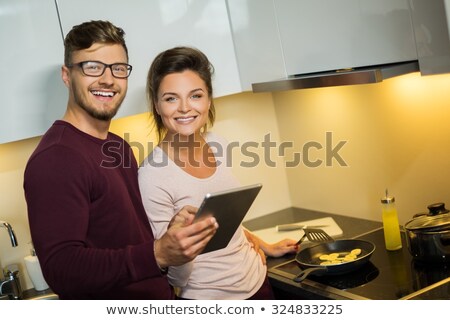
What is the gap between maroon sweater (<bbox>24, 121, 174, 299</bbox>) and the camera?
5.24 ft

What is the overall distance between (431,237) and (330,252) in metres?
0.39

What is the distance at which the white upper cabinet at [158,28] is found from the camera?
2.17m

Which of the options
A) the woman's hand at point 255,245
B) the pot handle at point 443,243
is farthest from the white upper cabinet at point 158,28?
the pot handle at point 443,243

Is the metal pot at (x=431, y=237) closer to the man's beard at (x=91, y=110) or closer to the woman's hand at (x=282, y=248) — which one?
the woman's hand at (x=282, y=248)

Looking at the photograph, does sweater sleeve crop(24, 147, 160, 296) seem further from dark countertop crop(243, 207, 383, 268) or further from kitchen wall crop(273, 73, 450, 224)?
kitchen wall crop(273, 73, 450, 224)

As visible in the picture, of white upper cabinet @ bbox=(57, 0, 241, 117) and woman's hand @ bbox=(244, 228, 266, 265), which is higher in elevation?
white upper cabinet @ bbox=(57, 0, 241, 117)

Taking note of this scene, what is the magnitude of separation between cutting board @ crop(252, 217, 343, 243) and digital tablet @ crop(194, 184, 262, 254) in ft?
2.46

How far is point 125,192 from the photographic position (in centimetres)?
183

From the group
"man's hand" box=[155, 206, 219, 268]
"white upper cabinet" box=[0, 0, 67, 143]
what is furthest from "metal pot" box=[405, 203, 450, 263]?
"white upper cabinet" box=[0, 0, 67, 143]

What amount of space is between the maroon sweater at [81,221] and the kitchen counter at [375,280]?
53cm

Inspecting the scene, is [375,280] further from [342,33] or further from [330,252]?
[342,33]

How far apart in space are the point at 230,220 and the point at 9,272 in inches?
43.4

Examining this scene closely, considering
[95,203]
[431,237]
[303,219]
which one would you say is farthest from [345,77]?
[303,219]

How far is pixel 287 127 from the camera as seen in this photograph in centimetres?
289
